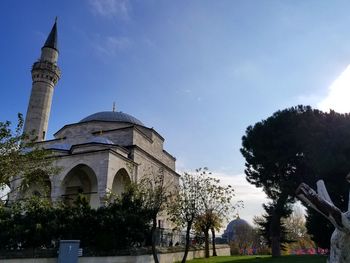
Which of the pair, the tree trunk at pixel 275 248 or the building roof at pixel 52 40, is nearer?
the tree trunk at pixel 275 248

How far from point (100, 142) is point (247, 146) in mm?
8994

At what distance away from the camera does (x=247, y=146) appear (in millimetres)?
19609

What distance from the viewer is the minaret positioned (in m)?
22.6

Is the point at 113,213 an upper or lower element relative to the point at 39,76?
lower

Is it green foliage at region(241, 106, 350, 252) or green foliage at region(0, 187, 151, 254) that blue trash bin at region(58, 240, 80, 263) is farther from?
green foliage at region(241, 106, 350, 252)

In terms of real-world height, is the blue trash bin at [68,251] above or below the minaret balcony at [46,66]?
below

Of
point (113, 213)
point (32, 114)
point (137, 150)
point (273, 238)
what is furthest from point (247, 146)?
point (32, 114)

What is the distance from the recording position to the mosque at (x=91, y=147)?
17.3 metres

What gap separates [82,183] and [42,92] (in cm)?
788

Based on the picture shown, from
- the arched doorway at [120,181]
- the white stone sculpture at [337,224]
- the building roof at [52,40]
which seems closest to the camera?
the white stone sculpture at [337,224]

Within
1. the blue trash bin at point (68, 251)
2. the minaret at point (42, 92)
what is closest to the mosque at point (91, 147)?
the minaret at point (42, 92)

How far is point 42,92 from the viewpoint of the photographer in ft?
75.6

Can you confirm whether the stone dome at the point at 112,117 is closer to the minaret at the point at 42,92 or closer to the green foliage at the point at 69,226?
the minaret at the point at 42,92

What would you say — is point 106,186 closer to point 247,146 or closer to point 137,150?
point 137,150
